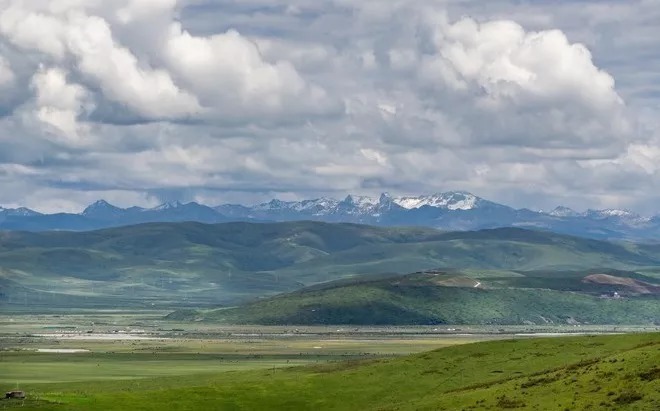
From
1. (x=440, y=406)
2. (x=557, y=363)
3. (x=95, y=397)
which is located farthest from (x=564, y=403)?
(x=95, y=397)

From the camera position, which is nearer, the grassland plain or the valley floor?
the grassland plain

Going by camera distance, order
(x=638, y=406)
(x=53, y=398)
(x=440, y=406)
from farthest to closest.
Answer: (x=53, y=398)
(x=440, y=406)
(x=638, y=406)

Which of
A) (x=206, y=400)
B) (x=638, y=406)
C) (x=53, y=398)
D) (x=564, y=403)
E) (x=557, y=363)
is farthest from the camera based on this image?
(x=557, y=363)

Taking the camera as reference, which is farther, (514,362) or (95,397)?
(514,362)

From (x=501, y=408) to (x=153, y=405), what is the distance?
47.7 meters

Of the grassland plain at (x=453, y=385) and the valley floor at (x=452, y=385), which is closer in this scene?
the grassland plain at (x=453, y=385)

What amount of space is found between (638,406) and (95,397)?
69038 mm

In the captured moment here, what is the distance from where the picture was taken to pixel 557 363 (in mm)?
160500

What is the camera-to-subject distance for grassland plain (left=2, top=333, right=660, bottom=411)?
116m

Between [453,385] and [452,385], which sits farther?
[452,385]

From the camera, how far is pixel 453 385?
511ft

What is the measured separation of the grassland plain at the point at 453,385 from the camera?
11575 cm

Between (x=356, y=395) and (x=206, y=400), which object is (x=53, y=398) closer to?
(x=206, y=400)

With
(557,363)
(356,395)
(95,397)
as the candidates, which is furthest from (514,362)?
(95,397)
